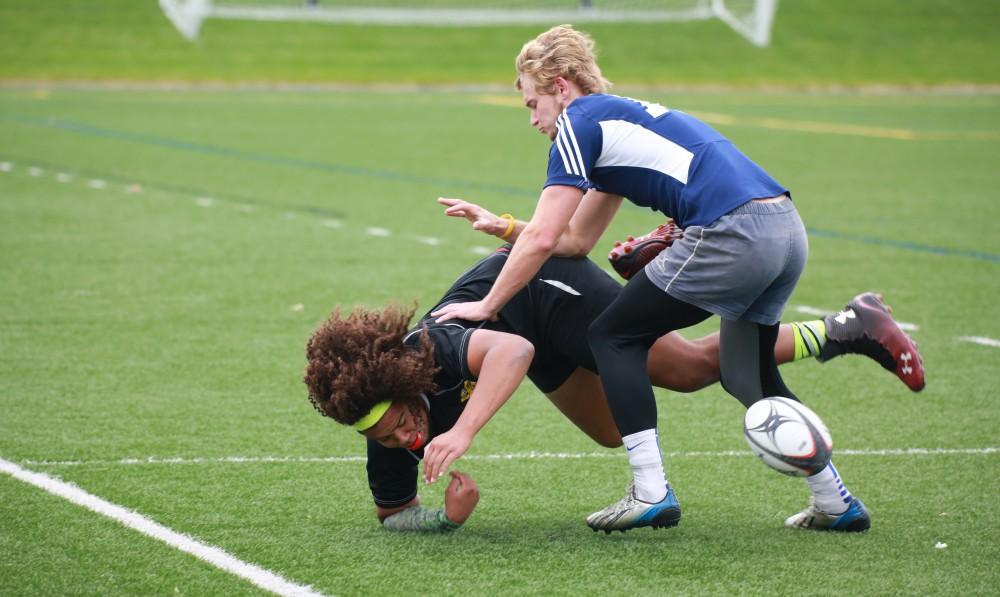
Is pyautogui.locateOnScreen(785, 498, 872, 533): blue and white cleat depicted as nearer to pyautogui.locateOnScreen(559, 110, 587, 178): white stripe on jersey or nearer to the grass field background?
the grass field background

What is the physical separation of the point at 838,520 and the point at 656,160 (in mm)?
1479

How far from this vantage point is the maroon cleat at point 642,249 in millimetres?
5293

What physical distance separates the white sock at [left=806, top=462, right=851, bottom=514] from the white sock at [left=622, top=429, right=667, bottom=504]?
1.86 ft

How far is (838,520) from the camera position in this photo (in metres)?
4.87

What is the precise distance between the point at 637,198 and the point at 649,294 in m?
0.40

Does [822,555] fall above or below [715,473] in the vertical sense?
above

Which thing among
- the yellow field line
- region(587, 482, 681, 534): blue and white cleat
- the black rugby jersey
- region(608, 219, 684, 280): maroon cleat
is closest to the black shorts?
the black rugby jersey

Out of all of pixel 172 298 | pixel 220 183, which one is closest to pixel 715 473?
pixel 172 298

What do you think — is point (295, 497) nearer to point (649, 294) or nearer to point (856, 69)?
point (649, 294)

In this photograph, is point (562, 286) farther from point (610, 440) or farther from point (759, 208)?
point (759, 208)

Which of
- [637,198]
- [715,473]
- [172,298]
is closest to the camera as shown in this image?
[637,198]

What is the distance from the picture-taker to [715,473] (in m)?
5.76

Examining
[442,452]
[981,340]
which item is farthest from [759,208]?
[981,340]

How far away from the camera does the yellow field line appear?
21141mm
